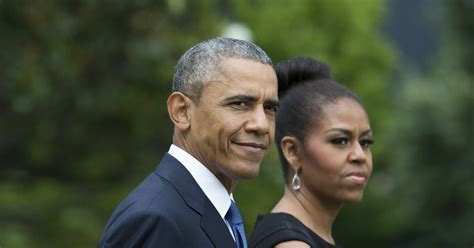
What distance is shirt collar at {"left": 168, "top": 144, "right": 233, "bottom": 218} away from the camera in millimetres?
3039

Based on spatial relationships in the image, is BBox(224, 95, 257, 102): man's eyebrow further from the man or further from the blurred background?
the blurred background

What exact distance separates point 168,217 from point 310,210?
1.05 m

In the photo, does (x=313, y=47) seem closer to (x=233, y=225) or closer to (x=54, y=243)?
(x=54, y=243)

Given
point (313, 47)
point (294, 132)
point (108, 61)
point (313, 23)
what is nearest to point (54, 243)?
point (108, 61)

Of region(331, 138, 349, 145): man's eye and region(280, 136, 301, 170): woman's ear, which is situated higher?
region(331, 138, 349, 145): man's eye

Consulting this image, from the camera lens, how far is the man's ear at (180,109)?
3033mm

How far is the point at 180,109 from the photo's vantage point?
9.99 feet

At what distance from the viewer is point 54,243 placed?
9695 millimetres

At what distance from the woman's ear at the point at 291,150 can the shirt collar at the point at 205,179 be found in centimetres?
78

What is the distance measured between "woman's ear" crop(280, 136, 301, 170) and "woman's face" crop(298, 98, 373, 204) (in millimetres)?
22

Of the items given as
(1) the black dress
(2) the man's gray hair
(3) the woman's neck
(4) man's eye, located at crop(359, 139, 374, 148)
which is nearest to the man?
(2) the man's gray hair

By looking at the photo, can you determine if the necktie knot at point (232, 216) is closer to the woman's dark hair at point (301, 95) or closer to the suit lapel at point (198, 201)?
the suit lapel at point (198, 201)

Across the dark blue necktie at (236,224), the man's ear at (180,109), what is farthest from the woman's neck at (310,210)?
the man's ear at (180,109)

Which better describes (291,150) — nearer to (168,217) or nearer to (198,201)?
(198,201)
